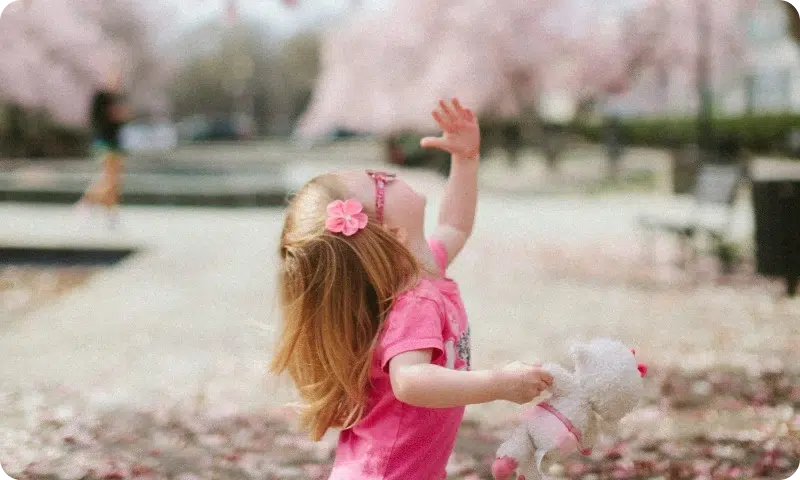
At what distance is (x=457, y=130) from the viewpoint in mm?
2223

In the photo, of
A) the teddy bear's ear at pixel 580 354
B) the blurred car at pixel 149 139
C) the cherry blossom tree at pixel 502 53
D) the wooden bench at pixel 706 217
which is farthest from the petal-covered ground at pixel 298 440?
the blurred car at pixel 149 139

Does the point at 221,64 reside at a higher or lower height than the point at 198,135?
higher

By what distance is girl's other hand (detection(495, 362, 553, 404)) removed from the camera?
5.70ft

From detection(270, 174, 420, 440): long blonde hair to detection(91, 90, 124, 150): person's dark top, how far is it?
391 inches

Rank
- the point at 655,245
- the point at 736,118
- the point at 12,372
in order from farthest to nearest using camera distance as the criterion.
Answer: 1. the point at 736,118
2. the point at 655,245
3. the point at 12,372

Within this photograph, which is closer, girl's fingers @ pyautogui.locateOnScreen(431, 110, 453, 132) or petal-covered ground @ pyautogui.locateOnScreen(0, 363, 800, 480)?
girl's fingers @ pyautogui.locateOnScreen(431, 110, 453, 132)

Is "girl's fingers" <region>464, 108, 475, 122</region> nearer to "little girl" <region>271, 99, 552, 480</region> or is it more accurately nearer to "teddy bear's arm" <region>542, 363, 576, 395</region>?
"little girl" <region>271, 99, 552, 480</region>

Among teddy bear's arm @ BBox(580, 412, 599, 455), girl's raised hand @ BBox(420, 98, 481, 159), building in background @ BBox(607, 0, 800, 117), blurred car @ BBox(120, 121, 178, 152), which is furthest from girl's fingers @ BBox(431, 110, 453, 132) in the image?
blurred car @ BBox(120, 121, 178, 152)

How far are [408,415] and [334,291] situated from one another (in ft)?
0.98

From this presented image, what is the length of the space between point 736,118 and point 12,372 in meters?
26.9

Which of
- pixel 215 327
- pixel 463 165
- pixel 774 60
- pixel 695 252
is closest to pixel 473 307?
pixel 215 327

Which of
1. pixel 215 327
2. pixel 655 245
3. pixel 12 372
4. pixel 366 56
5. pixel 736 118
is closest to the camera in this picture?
pixel 12 372

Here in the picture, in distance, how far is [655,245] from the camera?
10.2 meters

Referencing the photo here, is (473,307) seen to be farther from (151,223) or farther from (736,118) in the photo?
(736,118)
